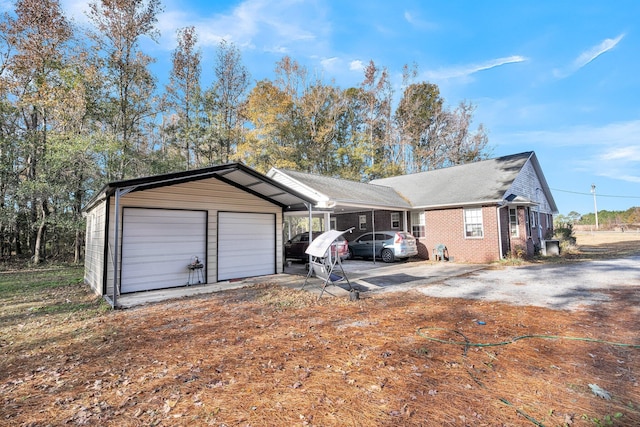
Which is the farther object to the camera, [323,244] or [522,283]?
[522,283]

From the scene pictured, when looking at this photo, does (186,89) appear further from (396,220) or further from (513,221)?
(513,221)

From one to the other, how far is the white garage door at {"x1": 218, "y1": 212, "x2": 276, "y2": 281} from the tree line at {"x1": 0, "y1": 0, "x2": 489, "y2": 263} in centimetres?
866

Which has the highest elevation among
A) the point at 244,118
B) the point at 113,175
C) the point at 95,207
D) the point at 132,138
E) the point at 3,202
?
the point at 244,118

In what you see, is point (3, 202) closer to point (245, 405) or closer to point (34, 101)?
point (34, 101)

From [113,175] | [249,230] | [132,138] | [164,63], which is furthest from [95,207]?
[164,63]

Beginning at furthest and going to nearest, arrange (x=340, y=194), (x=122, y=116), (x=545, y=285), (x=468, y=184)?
(x=122, y=116) < (x=468, y=184) < (x=340, y=194) < (x=545, y=285)

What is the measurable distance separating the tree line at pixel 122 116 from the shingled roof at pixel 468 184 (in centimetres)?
892

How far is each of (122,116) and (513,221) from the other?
2036cm

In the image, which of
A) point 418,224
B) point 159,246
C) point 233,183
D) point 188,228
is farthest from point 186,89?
point 418,224

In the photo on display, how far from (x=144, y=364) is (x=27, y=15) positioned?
18.6 meters

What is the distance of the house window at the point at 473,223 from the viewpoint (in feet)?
41.8

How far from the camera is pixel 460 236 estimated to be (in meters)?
13.2

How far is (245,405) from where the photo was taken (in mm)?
2461

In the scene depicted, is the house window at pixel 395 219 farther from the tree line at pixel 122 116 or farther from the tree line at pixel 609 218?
the tree line at pixel 609 218
